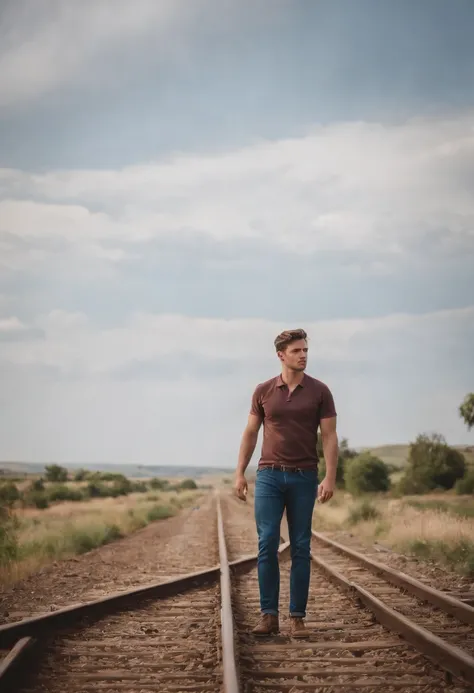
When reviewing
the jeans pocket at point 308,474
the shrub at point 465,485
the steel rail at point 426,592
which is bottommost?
the shrub at point 465,485

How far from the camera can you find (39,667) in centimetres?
491

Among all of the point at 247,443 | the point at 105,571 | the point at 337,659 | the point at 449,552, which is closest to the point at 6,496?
the point at 105,571

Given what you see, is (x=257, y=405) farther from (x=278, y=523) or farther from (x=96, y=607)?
(x=96, y=607)

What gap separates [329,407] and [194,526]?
1712 centimetres

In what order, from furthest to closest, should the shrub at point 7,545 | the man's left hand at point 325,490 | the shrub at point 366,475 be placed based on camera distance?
1. the shrub at point 366,475
2. the shrub at point 7,545
3. the man's left hand at point 325,490

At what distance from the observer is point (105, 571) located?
35.9ft

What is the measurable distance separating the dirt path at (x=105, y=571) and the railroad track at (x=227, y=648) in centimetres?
114

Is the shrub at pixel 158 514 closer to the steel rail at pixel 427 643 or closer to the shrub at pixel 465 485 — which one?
the shrub at pixel 465 485

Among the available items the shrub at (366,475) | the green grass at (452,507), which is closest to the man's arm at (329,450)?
the green grass at (452,507)

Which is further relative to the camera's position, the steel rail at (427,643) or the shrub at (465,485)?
the shrub at (465,485)

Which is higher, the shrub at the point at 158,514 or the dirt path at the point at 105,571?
the dirt path at the point at 105,571

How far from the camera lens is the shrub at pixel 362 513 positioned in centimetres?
1969

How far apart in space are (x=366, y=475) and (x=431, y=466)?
4186 millimetres

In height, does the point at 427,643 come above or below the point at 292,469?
below
